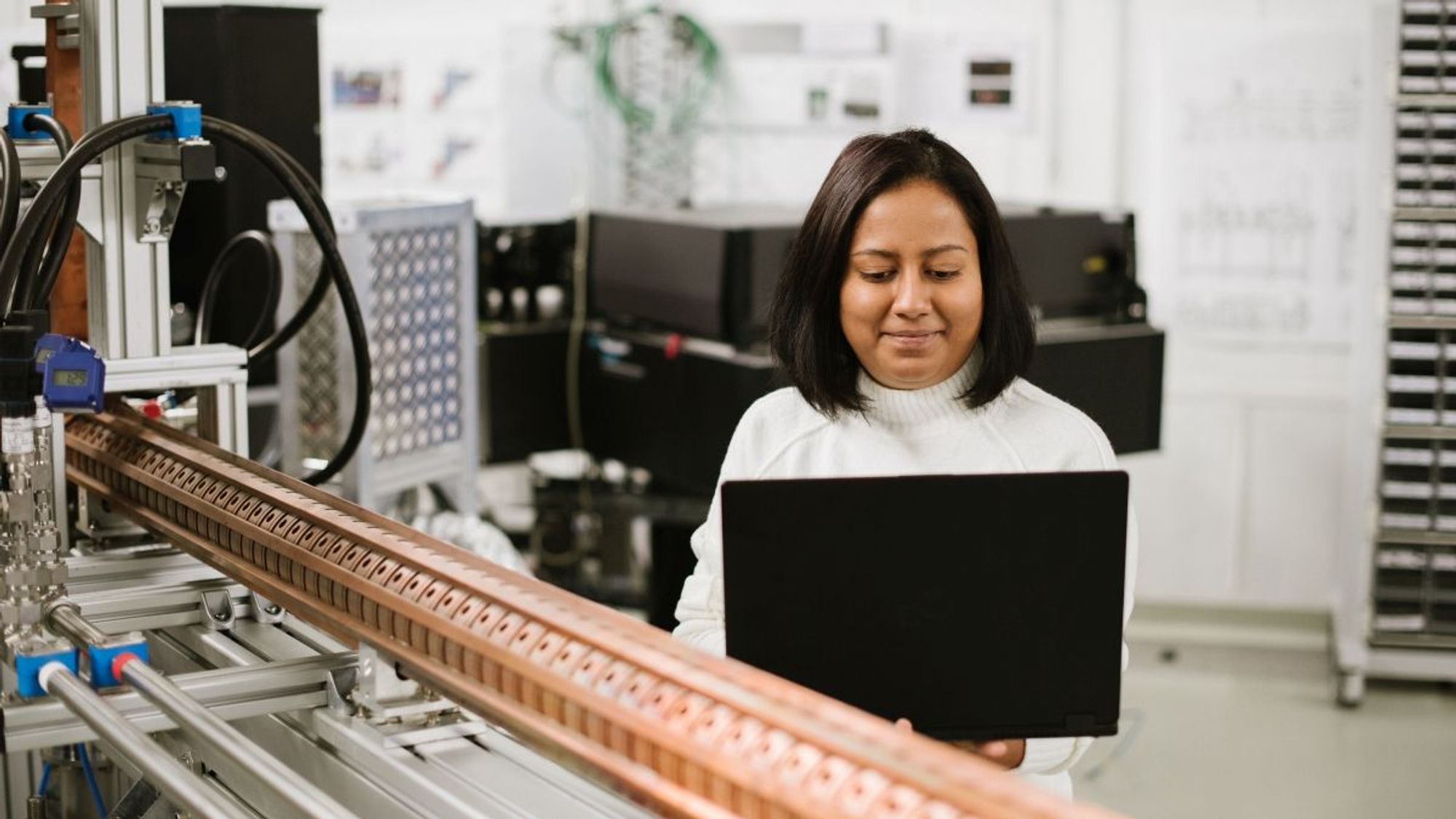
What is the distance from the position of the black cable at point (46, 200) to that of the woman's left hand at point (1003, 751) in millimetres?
931

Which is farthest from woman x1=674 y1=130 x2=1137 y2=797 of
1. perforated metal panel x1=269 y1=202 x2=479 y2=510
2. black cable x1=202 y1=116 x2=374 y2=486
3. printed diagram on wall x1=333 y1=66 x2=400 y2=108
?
printed diagram on wall x1=333 y1=66 x2=400 y2=108

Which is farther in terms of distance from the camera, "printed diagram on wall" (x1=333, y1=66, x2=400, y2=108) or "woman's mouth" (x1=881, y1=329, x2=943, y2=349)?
"printed diagram on wall" (x1=333, y1=66, x2=400, y2=108)

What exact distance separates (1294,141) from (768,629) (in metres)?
4.26

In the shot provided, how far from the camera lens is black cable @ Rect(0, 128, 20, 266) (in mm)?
1550

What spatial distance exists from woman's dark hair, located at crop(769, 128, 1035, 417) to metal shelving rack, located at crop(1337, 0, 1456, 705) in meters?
3.17

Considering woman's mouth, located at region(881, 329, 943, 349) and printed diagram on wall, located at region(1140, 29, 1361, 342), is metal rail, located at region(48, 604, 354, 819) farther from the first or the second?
printed diagram on wall, located at region(1140, 29, 1361, 342)

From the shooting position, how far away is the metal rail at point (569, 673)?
99cm

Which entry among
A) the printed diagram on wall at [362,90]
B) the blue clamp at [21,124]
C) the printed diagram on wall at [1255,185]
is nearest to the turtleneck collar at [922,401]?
the blue clamp at [21,124]

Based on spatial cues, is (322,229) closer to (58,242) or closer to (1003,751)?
(58,242)

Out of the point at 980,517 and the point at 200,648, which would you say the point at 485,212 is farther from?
the point at 980,517

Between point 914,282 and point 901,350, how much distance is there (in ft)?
0.23

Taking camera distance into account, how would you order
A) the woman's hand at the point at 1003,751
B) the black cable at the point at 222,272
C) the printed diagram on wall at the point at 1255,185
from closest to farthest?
the woman's hand at the point at 1003,751 → the black cable at the point at 222,272 → the printed diagram on wall at the point at 1255,185

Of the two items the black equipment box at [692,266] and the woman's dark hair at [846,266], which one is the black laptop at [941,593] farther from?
the black equipment box at [692,266]

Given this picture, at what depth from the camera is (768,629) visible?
4.05ft
